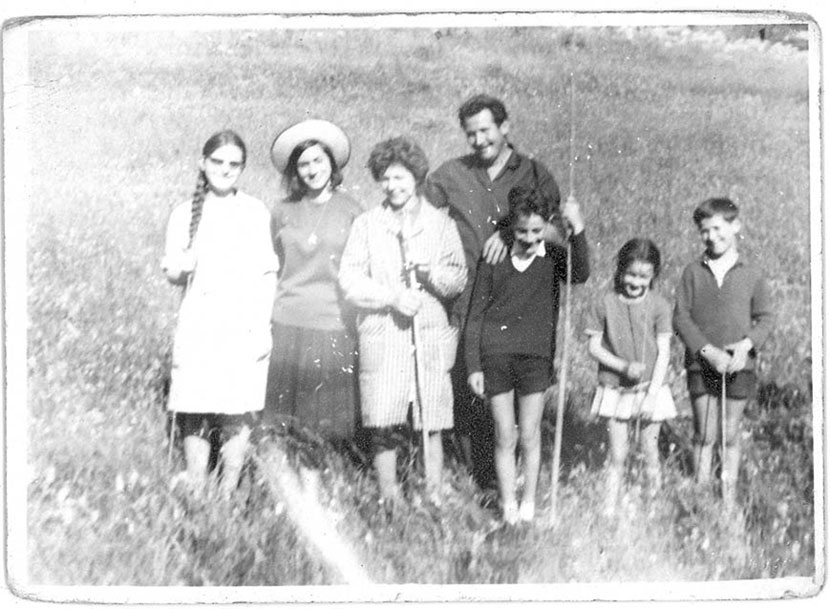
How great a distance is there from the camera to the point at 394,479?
308 cm

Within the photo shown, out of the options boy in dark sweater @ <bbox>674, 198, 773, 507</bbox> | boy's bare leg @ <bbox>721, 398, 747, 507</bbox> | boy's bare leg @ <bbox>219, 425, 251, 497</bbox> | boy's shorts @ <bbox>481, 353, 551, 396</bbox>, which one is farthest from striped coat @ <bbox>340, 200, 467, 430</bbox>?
boy's bare leg @ <bbox>721, 398, 747, 507</bbox>

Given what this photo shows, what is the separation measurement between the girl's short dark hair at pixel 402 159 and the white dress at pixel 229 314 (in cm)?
33

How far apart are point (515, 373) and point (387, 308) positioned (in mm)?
401

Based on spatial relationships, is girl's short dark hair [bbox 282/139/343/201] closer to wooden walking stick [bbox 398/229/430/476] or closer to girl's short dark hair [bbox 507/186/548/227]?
wooden walking stick [bbox 398/229/430/476]

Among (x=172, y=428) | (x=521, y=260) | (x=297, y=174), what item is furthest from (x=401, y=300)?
(x=172, y=428)

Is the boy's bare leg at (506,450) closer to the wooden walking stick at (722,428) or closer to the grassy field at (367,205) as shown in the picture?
the grassy field at (367,205)

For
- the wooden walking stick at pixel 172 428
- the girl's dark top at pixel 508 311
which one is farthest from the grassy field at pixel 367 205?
the girl's dark top at pixel 508 311

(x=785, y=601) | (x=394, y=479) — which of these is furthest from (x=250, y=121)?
(x=785, y=601)

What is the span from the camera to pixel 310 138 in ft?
10.1

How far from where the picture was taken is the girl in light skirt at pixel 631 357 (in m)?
3.10

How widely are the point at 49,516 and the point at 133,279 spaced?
705 mm

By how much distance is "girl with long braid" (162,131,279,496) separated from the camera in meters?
3.05

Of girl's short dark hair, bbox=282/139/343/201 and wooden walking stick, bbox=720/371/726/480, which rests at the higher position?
girl's short dark hair, bbox=282/139/343/201

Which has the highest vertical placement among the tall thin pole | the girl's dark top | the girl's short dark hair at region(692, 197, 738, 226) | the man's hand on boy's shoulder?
the girl's short dark hair at region(692, 197, 738, 226)
